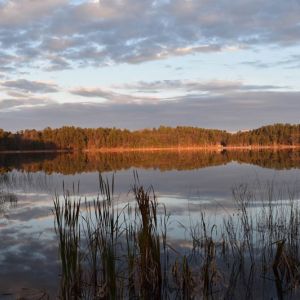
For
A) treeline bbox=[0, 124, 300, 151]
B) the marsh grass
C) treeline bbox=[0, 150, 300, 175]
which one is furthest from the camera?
treeline bbox=[0, 124, 300, 151]

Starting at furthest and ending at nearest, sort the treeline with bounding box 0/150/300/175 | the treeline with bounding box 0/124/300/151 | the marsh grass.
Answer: the treeline with bounding box 0/124/300/151
the treeline with bounding box 0/150/300/175
the marsh grass

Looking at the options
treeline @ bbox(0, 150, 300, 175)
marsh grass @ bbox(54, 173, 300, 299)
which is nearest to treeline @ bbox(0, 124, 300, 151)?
treeline @ bbox(0, 150, 300, 175)

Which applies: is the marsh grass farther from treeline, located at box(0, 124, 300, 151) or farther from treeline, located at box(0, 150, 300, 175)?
treeline, located at box(0, 124, 300, 151)

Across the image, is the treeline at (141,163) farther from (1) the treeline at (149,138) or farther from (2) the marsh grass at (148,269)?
(1) the treeline at (149,138)

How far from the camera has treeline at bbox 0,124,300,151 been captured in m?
137

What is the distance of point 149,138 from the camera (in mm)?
153500

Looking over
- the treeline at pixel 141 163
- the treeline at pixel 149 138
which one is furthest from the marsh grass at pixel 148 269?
the treeline at pixel 149 138

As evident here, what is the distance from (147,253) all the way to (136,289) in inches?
26.0

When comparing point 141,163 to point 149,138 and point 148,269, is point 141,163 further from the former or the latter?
point 149,138

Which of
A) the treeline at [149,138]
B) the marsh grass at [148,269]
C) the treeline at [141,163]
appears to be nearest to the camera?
the marsh grass at [148,269]

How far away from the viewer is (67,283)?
5.20 m

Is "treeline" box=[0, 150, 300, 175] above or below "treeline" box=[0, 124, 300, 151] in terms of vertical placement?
below

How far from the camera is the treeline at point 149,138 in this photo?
13662cm

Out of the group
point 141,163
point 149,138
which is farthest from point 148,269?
point 149,138
